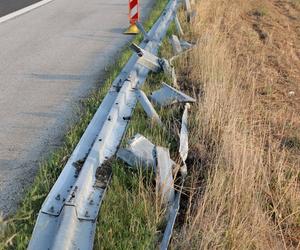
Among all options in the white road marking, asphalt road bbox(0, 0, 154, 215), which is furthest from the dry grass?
the white road marking

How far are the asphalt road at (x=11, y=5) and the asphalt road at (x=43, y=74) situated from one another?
0.13 meters

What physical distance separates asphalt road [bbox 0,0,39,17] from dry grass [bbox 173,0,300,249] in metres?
4.26

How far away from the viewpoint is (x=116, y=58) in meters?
7.10

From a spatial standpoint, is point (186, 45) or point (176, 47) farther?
point (186, 45)

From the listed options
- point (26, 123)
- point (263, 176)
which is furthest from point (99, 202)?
point (26, 123)

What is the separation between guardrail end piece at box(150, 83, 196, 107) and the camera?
15.5 feet

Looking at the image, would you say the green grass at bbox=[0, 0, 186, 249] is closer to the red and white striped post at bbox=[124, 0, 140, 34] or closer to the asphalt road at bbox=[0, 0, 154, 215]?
the asphalt road at bbox=[0, 0, 154, 215]

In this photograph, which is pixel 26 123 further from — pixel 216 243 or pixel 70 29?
pixel 70 29

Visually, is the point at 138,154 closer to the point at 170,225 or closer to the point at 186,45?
the point at 170,225

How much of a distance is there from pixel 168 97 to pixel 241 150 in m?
1.22

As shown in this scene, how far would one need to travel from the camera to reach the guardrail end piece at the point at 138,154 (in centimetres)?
359

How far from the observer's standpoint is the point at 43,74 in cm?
618

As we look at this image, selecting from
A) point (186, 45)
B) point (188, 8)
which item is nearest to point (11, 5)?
point (188, 8)

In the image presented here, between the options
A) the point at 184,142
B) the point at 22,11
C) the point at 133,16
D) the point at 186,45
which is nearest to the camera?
the point at 184,142
